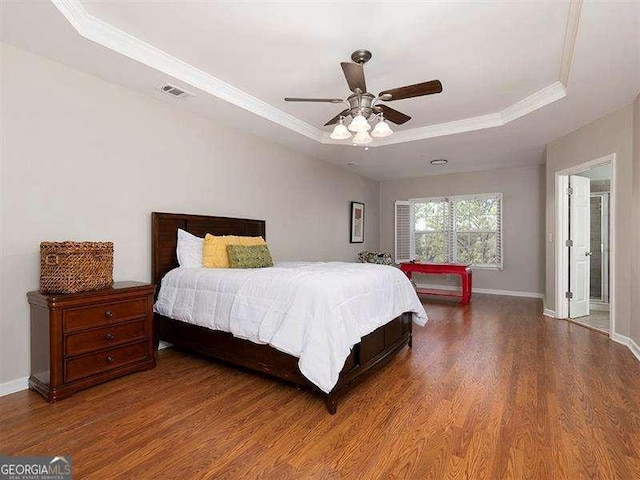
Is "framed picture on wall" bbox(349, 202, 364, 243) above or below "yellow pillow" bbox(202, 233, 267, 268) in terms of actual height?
above

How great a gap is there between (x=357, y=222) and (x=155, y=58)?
4.83 m

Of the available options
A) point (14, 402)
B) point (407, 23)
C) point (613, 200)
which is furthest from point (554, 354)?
point (14, 402)

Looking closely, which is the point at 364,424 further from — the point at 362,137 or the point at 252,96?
the point at 252,96

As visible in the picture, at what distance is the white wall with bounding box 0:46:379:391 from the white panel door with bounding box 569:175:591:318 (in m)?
4.14

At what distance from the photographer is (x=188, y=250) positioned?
3.36 meters

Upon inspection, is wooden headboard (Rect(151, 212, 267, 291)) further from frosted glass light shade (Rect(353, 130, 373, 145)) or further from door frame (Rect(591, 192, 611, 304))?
door frame (Rect(591, 192, 611, 304))

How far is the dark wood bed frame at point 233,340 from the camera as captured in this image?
2.32 m

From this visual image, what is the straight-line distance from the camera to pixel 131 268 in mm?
3152

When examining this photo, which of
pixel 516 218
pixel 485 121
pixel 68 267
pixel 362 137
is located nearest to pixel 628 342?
pixel 485 121

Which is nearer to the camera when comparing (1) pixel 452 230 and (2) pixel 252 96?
(2) pixel 252 96

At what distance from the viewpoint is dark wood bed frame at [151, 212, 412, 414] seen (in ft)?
7.62

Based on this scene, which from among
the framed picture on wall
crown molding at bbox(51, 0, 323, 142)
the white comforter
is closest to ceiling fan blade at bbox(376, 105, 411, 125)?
the white comforter

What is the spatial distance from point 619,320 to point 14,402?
542cm

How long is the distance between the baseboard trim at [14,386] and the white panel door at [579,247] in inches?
236
